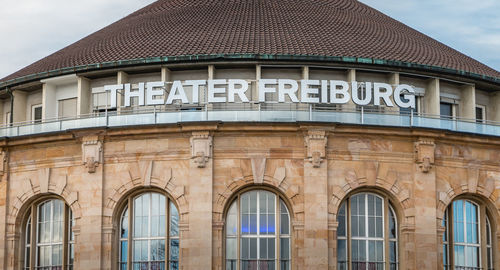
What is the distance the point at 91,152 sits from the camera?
155ft

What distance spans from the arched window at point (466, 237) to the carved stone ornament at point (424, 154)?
243cm

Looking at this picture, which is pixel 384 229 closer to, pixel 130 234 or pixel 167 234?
pixel 167 234

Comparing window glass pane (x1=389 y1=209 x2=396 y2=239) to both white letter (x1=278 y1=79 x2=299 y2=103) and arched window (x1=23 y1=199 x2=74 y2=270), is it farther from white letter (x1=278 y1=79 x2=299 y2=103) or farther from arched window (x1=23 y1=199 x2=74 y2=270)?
arched window (x1=23 y1=199 x2=74 y2=270)

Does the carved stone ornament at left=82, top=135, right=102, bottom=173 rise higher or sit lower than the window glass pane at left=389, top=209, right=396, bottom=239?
higher

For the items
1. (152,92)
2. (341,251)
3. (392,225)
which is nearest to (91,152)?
(152,92)

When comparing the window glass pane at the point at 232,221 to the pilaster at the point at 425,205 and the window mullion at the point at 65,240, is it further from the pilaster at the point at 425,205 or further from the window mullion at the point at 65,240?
the pilaster at the point at 425,205

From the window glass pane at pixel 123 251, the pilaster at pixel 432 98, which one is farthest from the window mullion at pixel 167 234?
the pilaster at pixel 432 98

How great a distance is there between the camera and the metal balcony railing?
46750 mm

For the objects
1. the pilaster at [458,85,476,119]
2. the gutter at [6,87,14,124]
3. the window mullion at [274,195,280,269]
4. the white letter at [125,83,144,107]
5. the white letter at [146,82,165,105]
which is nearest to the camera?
the window mullion at [274,195,280,269]

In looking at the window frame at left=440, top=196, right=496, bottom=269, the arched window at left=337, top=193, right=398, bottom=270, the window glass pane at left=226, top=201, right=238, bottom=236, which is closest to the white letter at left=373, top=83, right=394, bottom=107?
the arched window at left=337, top=193, right=398, bottom=270

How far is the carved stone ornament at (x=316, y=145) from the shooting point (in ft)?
151

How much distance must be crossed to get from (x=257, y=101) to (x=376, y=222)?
7202 mm

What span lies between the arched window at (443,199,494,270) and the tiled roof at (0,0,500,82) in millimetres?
6457

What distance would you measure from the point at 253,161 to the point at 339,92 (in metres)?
4.81
